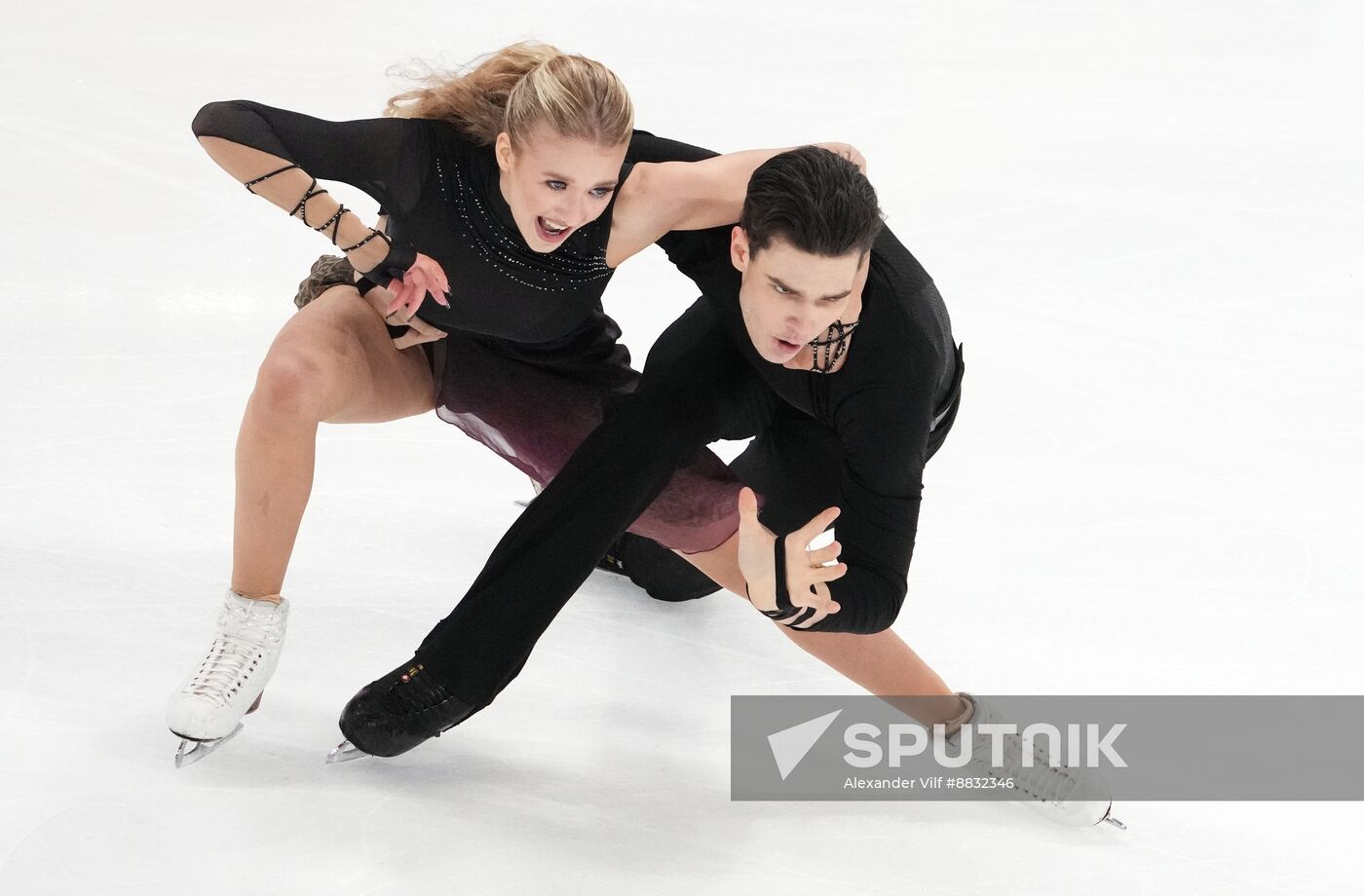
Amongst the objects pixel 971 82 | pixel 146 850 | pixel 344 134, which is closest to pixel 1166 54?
pixel 971 82

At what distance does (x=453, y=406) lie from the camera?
114 inches

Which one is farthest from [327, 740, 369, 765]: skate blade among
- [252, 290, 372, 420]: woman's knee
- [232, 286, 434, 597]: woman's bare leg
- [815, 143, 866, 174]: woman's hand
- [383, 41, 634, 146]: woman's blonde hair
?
[815, 143, 866, 174]: woman's hand

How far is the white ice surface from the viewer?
2477mm

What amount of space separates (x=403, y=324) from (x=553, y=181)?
509 millimetres

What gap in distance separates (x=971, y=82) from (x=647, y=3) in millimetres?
1265

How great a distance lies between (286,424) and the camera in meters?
2.53

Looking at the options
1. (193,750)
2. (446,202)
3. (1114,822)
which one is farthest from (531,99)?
(1114,822)

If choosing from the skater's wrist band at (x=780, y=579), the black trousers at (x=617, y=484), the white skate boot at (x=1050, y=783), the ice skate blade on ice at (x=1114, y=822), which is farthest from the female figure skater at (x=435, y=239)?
the ice skate blade on ice at (x=1114, y=822)

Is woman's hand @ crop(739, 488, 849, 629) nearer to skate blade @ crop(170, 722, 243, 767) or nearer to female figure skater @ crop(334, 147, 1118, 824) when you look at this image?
female figure skater @ crop(334, 147, 1118, 824)

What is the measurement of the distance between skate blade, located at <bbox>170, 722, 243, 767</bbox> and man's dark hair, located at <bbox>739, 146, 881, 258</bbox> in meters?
1.26

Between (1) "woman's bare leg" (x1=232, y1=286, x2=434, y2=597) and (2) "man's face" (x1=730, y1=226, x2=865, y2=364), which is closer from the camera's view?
(2) "man's face" (x1=730, y1=226, x2=865, y2=364)

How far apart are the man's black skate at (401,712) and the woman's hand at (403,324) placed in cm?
64
